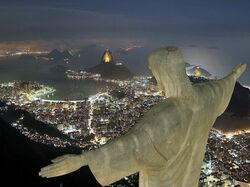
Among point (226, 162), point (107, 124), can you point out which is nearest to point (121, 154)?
point (226, 162)

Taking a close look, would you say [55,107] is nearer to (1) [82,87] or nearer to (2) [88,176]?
(1) [82,87]

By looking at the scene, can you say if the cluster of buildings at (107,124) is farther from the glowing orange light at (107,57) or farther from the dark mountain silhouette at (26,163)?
the glowing orange light at (107,57)

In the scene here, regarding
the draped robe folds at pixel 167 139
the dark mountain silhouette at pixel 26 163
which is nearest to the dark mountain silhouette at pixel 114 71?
the dark mountain silhouette at pixel 26 163

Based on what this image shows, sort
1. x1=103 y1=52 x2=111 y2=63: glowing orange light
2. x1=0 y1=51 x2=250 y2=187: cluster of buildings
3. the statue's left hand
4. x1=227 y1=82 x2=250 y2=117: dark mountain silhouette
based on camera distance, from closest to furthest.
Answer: the statue's left hand, x1=0 y1=51 x2=250 y2=187: cluster of buildings, x1=227 y1=82 x2=250 y2=117: dark mountain silhouette, x1=103 y1=52 x2=111 y2=63: glowing orange light

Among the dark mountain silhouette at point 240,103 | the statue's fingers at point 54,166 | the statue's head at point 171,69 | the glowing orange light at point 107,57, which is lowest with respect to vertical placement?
the glowing orange light at point 107,57

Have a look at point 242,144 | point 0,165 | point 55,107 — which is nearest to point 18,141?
point 0,165

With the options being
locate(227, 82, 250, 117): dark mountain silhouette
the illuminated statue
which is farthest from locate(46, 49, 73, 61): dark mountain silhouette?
locate(227, 82, 250, 117): dark mountain silhouette

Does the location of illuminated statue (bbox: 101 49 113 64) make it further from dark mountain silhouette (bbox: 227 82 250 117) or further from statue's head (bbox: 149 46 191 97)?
statue's head (bbox: 149 46 191 97)

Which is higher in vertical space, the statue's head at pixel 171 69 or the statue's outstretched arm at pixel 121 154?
the statue's head at pixel 171 69
